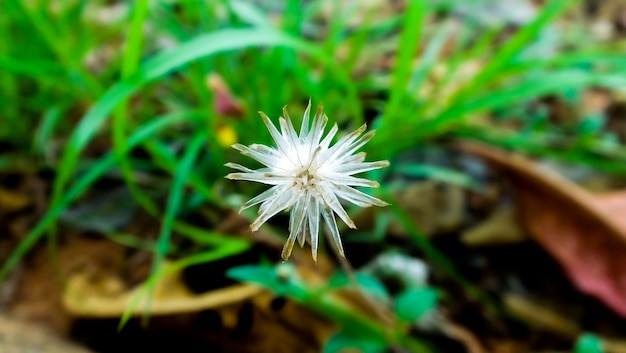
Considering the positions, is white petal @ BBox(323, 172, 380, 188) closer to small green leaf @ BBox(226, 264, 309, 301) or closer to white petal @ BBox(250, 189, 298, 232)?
white petal @ BBox(250, 189, 298, 232)

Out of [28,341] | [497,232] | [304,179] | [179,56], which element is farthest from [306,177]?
[497,232]

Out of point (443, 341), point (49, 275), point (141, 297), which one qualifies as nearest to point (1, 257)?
point (49, 275)

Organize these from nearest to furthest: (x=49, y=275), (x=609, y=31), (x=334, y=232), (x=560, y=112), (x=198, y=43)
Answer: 1. (x=334, y=232)
2. (x=198, y=43)
3. (x=49, y=275)
4. (x=560, y=112)
5. (x=609, y=31)

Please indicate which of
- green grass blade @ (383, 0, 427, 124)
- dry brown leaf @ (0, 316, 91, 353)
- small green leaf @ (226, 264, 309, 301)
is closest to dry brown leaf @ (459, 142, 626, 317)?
green grass blade @ (383, 0, 427, 124)

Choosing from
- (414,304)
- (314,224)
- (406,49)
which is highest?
(406,49)

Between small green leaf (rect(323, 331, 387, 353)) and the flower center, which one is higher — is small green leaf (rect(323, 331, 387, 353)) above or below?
above

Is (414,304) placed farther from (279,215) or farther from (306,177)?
(306,177)

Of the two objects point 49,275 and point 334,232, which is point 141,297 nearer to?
point 49,275

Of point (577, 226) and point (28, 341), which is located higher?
point (577, 226)
